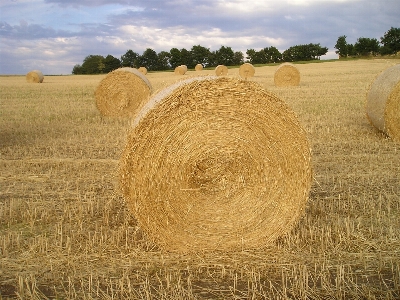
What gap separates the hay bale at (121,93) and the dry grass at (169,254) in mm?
4617

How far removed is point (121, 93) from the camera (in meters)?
12.7

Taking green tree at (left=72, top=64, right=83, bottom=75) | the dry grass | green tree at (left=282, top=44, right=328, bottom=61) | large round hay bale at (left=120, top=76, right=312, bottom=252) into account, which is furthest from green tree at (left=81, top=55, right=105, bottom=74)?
large round hay bale at (left=120, top=76, right=312, bottom=252)

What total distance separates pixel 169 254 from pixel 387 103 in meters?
6.00

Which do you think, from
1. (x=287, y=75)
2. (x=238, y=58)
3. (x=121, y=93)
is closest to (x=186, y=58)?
(x=238, y=58)

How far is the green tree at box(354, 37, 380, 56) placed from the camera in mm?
55278

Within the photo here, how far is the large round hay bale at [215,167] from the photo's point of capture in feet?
14.5

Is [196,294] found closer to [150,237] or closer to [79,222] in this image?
[150,237]

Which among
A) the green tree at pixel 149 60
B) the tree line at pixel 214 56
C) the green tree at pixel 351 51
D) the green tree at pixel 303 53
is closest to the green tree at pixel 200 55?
the tree line at pixel 214 56

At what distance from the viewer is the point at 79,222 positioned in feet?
16.3

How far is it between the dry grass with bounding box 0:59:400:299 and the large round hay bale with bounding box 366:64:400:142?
73 centimetres

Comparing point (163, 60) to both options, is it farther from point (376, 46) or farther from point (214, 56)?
point (376, 46)

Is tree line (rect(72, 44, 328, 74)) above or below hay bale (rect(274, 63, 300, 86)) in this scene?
above

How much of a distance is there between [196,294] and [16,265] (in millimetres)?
1584

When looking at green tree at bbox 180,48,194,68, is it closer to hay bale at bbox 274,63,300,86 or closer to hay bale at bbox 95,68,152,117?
hay bale at bbox 274,63,300,86
